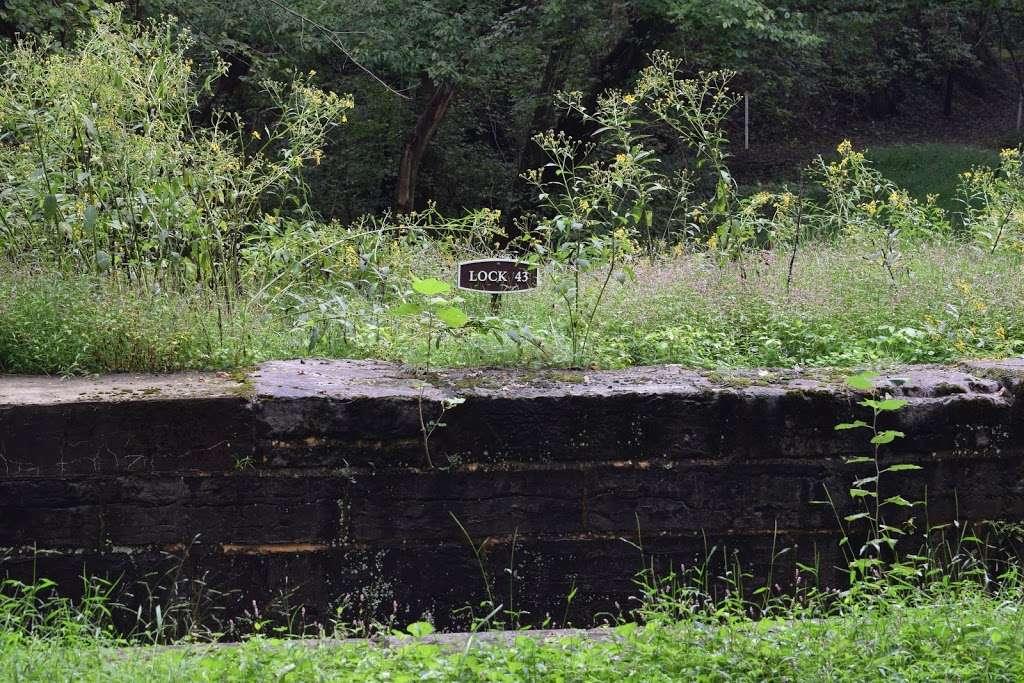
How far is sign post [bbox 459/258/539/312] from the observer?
533 cm

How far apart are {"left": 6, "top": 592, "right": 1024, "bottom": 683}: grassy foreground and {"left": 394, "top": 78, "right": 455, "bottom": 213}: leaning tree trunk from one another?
12.3m

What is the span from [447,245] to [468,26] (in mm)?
7610

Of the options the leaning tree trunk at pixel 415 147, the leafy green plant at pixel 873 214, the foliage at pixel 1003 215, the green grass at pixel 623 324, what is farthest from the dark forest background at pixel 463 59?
the leafy green plant at pixel 873 214

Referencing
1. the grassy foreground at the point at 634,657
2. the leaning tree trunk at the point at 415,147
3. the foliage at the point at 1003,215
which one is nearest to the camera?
the grassy foreground at the point at 634,657

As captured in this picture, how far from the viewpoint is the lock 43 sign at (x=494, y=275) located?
5.33 m

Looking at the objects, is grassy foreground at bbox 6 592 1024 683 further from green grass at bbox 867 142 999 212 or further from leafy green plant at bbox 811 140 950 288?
green grass at bbox 867 142 999 212

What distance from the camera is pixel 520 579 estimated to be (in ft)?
14.0

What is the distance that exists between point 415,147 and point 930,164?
12.6m

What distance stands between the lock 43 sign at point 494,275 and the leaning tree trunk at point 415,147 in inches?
392

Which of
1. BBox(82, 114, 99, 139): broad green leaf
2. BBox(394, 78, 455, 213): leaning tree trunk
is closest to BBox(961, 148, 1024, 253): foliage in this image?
BBox(82, 114, 99, 139): broad green leaf

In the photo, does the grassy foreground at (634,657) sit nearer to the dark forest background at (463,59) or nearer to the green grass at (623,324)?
the green grass at (623,324)

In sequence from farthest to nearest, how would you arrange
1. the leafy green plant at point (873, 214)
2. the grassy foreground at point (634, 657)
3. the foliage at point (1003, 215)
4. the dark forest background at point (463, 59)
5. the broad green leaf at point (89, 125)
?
the dark forest background at point (463, 59) < the foliage at point (1003, 215) < the leafy green plant at point (873, 214) < the broad green leaf at point (89, 125) < the grassy foreground at point (634, 657)

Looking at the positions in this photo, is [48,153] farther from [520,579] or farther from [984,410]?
[984,410]

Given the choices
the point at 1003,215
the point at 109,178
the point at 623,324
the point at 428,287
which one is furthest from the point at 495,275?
the point at 1003,215
